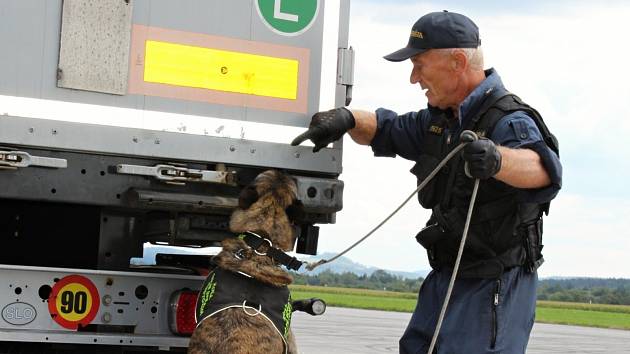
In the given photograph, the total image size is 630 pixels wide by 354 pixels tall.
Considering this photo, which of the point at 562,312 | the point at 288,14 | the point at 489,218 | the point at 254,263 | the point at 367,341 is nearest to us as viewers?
the point at 489,218

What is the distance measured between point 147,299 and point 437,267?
143cm

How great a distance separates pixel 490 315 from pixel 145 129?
179cm

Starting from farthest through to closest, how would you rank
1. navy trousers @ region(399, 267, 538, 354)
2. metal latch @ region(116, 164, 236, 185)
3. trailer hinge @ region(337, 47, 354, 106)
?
1. trailer hinge @ region(337, 47, 354, 106)
2. metal latch @ region(116, 164, 236, 185)
3. navy trousers @ region(399, 267, 538, 354)

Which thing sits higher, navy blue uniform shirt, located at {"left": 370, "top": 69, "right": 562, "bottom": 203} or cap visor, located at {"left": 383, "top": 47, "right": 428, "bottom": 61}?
cap visor, located at {"left": 383, "top": 47, "right": 428, "bottom": 61}

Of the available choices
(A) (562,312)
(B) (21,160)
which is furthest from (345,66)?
(A) (562,312)

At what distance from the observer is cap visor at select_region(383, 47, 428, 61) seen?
5.39 meters

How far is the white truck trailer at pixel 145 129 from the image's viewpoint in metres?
5.06

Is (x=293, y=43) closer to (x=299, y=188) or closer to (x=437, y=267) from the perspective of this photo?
(x=299, y=188)

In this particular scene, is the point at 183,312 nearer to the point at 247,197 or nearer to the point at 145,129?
the point at 247,197

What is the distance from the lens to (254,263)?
208 inches

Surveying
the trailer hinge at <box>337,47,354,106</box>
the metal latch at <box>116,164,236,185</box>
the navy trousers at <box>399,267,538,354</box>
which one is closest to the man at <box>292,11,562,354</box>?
the navy trousers at <box>399,267,538,354</box>

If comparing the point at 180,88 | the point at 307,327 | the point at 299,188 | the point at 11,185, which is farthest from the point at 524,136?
the point at 307,327

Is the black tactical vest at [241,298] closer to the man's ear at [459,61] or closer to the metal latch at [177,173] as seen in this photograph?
the metal latch at [177,173]

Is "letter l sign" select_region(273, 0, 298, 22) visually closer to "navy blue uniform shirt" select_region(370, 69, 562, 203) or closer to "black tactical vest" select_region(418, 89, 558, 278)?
"navy blue uniform shirt" select_region(370, 69, 562, 203)
